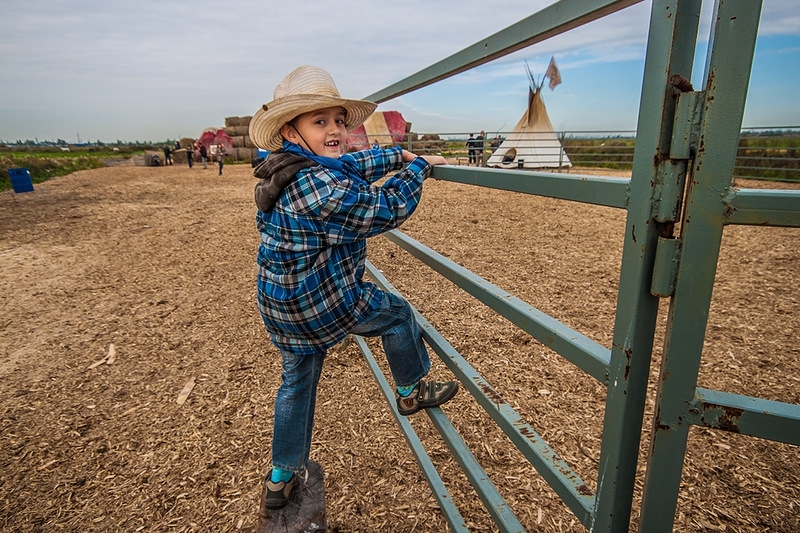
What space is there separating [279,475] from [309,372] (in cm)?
46

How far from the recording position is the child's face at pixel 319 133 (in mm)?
1594

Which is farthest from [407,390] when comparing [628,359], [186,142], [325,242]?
[186,142]

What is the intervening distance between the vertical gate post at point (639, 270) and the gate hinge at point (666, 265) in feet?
0.05

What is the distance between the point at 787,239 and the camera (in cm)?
617

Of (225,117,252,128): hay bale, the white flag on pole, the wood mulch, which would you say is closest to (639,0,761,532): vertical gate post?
the wood mulch

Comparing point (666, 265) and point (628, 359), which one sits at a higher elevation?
point (666, 265)

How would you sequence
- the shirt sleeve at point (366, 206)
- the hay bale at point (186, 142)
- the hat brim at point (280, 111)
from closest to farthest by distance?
A: the shirt sleeve at point (366, 206) → the hat brim at point (280, 111) → the hay bale at point (186, 142)

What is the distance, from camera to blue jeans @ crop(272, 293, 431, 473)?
169 cm

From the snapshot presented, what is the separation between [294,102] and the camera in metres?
1.50

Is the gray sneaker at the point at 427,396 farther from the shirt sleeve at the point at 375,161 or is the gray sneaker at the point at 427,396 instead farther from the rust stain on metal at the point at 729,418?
the rust stain on metal at the point at 729,418

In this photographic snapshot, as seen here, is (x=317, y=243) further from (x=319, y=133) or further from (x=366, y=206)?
A: (x=319, y=133)

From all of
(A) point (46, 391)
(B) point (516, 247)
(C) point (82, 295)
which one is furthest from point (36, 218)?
(B) point (516, 247)

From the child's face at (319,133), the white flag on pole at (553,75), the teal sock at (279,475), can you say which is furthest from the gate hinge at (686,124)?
the white flag on pole at (553,75)

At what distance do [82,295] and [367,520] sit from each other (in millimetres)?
4389
